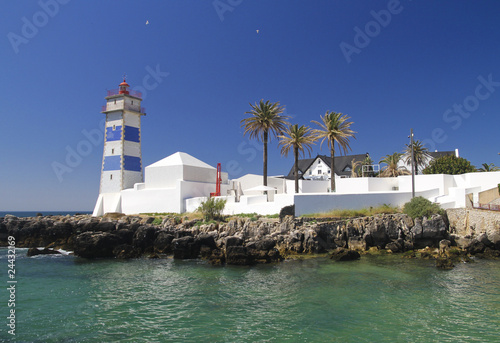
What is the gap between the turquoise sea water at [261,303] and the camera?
1138 cm

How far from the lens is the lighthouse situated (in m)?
44.6

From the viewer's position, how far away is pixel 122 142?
1794 inches

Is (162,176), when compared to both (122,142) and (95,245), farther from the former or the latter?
(95,245)

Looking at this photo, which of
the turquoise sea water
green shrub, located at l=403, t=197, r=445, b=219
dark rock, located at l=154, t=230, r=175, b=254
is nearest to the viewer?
the turquoise sea water

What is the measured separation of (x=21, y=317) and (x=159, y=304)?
16.5 feet

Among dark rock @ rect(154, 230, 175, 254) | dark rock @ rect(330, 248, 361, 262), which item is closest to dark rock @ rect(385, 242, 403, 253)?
dark rock @ rect(330, 248, 361, 262)

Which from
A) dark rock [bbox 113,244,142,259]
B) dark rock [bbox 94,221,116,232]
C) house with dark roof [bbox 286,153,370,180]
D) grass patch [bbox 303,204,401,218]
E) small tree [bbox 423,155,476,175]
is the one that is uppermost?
house with dark roof [bbox 286,153,370,180]

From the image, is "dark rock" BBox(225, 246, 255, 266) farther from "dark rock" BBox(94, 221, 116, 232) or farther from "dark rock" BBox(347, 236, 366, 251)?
"dark rock" BBox(94, 221, 116, 232)

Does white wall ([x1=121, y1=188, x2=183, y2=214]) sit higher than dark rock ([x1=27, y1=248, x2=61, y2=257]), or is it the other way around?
white wall ([x1=121, y1=188, x2=183, y2=214])

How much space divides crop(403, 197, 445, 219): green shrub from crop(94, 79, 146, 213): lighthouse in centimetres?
3269

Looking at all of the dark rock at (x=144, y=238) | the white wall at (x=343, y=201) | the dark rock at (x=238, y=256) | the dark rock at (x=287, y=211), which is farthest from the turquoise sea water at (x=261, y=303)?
the white wall at (x=343, y=201)

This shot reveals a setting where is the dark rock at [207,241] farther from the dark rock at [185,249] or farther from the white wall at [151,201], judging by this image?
the white wall at [151,201]

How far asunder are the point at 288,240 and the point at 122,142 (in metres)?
28.5

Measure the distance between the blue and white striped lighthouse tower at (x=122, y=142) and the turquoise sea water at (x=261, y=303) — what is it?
2326 centimetres
